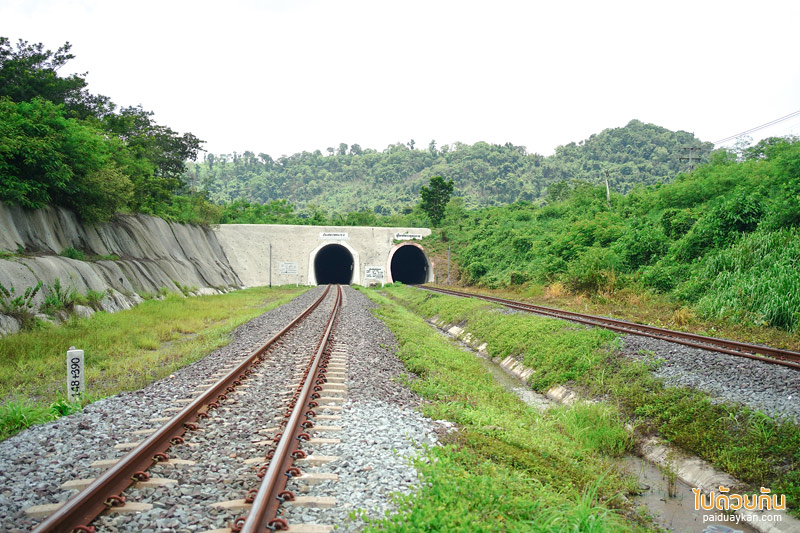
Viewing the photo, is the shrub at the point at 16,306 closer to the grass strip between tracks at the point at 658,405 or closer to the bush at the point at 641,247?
the grass strip between tracks at the point at 658,405

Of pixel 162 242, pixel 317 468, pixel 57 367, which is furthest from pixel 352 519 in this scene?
pixel 162 242

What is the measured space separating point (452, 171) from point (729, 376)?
114129mm

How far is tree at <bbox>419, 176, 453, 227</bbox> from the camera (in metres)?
49.4

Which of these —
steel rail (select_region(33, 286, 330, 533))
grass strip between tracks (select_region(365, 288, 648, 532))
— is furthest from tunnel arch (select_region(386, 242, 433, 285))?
steel rail (select_region(33, 286, 330, 533))

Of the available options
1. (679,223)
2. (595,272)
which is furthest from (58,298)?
(679,223)

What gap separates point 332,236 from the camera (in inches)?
1718

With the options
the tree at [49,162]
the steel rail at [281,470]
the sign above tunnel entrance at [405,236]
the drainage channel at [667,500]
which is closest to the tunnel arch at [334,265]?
the sign above tunnel entrance at [405,236]

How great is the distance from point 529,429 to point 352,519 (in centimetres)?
365

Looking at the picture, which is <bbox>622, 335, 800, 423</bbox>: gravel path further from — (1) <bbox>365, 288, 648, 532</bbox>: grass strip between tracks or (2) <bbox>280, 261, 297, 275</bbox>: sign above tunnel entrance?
(2) <bbox>280, 261, 297, 275</bbox>: sign above tunnel entrance

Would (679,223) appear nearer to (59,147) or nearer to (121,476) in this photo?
(121,476)

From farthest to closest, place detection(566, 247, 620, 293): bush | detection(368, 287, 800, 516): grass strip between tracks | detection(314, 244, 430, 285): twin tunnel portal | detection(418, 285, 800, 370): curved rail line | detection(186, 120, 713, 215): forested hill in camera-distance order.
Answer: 1. detection(186, 120, 713, 215): forested hill
2. detection(314, 244, 430, 285): twin tunnel portal
3. detection(566, 247, 620, 293): bush
4. detection(418, 285, 800, 370): curved rail line
5. detection(368, 287, 800, 516): grass strip between tracks

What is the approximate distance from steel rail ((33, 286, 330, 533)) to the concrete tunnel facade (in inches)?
1396

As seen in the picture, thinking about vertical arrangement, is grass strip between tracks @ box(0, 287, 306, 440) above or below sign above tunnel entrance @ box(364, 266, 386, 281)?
below

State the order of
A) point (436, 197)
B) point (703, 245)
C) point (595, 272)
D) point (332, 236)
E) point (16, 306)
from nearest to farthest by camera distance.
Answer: point (16, 306) → point (703, 245) → point (595, 272) → point (332, 236) → point (436, 197)
